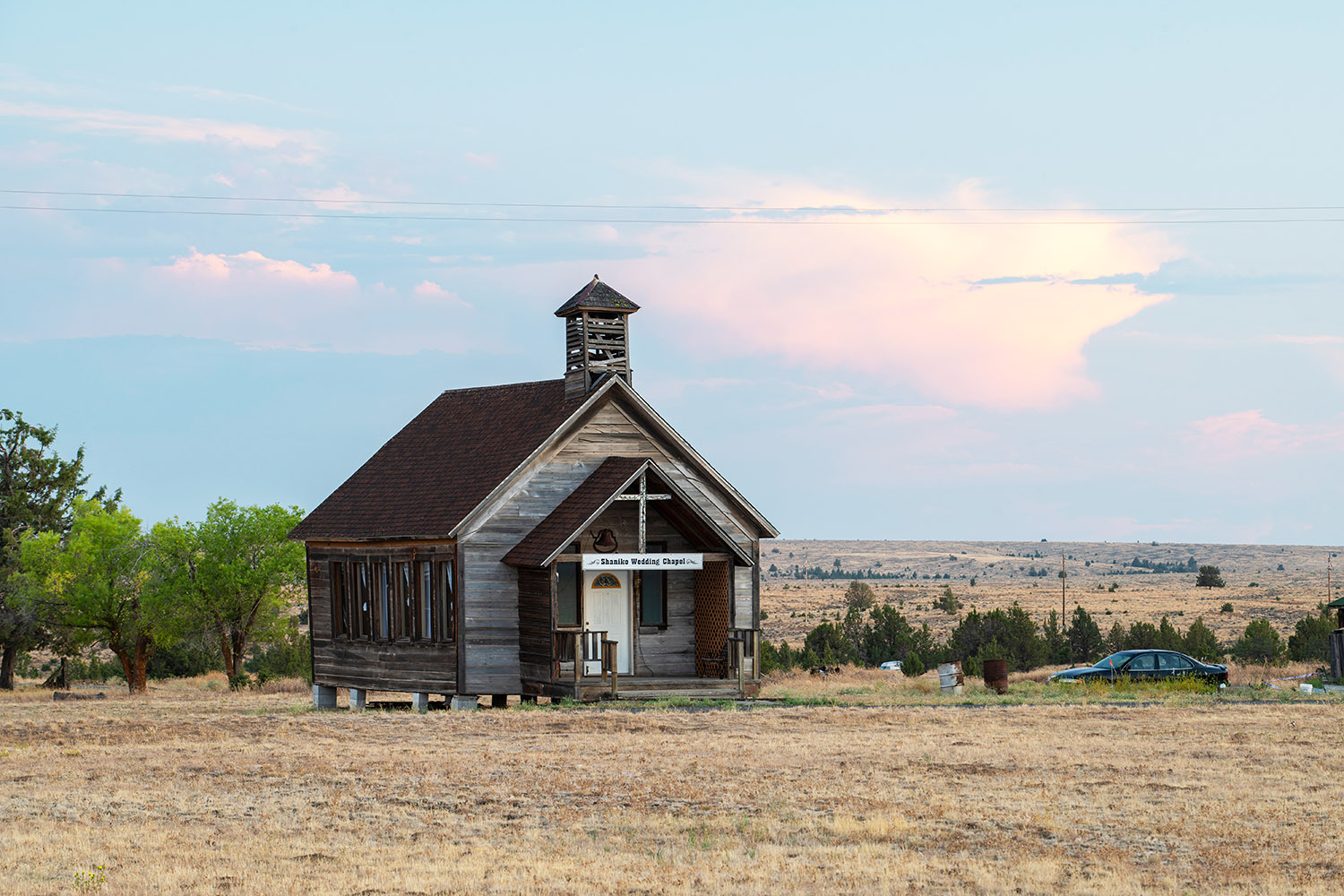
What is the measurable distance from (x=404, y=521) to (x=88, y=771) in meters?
11.5

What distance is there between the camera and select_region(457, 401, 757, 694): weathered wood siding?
28328 mm

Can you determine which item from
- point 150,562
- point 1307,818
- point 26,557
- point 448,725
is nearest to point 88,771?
point 448,725

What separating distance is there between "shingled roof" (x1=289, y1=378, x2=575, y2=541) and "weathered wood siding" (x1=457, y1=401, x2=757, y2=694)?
1.70ft

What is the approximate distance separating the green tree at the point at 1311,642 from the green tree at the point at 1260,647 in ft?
1.57

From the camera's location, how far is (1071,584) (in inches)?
4589

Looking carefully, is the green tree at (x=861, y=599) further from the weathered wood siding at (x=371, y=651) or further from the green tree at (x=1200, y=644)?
the weathered wood siding at (x=371, y=651)

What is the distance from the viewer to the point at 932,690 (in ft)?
106

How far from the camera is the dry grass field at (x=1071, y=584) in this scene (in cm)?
7369

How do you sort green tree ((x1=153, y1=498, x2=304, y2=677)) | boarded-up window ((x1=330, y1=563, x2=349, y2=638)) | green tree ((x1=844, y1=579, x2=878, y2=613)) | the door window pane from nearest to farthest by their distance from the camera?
the door window pane < boarded-up window ((x1=330, y1=563, x2=349, y2=638)) < green tree ((x1=153, y1=498, x2=304, y2=677)) < green tree ((x1=844, y1=579, x2=878, y2=613))

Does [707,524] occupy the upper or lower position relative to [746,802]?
upper

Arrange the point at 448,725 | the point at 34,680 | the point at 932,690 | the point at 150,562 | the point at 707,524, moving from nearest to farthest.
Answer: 1. the point at 448,725
2. the point at 707,524
3. the point at 932,690
4. the point at 150,562
5. the point at 34,680

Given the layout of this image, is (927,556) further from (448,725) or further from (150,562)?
(448,725)

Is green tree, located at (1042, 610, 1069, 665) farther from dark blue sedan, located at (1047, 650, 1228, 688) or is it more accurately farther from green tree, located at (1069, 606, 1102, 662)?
dark blue sedan, located at (1047, 650, 1228, 688)

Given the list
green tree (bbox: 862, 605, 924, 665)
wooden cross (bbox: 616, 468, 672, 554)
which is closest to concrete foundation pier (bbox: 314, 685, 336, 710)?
wooden cross (bbox: 616, 468, 672, 554)
